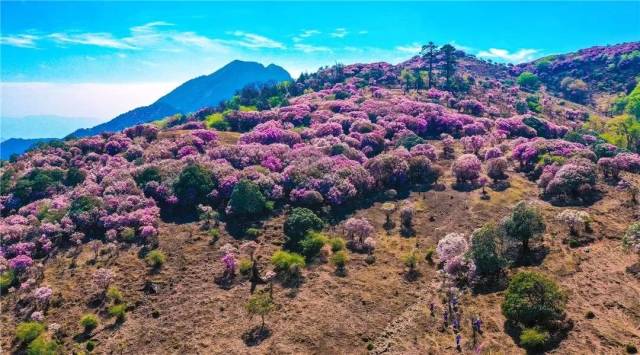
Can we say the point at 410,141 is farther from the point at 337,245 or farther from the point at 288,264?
the point at 288,264

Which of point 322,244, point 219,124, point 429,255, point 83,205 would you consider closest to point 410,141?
point 429,255

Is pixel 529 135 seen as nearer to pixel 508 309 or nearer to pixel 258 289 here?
pixel 508 309

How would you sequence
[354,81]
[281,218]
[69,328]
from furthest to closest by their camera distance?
1. [354,81]
2. [281,218]
3. [69,328]

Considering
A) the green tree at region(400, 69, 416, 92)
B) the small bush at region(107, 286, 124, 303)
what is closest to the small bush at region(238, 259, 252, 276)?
the small bush at region(107, 286, 124, 303)

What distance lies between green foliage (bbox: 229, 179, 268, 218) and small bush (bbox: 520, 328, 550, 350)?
36009mm

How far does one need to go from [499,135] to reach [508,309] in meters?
58.0

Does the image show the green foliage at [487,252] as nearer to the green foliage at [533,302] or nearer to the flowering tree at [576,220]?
the green foliage at [533,302]

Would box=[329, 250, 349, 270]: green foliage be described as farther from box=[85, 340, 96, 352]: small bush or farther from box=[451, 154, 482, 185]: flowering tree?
box=[451, 154, 482, 185]: flowering tree

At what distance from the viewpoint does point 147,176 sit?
6800 centimetres

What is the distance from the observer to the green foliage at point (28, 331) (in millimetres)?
40062

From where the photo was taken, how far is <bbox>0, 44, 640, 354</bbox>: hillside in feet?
128

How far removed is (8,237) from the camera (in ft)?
180

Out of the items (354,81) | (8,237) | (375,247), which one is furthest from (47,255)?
(354,81)

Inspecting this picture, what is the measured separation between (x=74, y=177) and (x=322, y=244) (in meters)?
47.0
